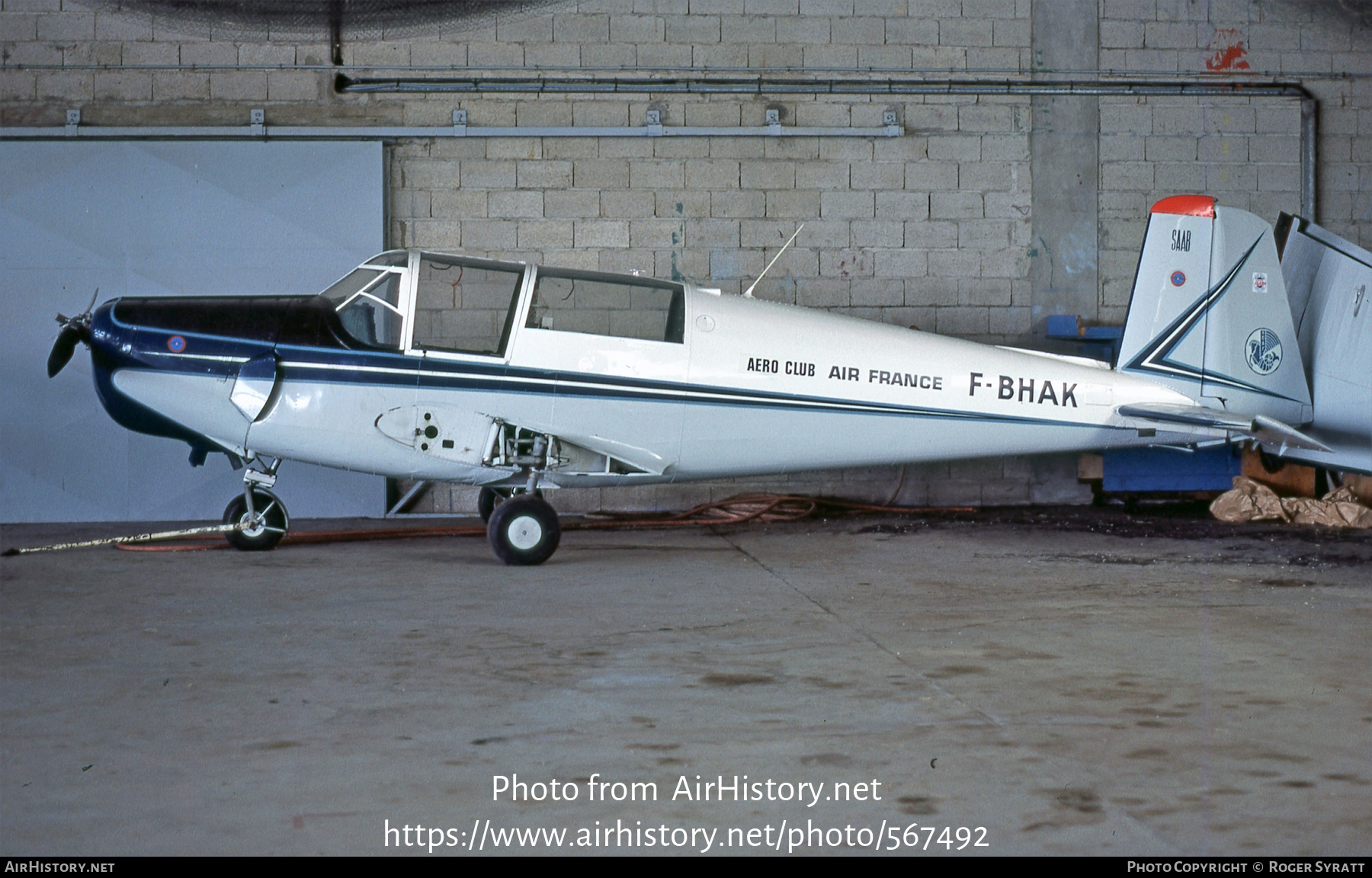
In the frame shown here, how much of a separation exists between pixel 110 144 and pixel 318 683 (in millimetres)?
7836

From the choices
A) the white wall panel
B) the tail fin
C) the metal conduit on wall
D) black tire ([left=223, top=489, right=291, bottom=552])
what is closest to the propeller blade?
black tire ([left=223, top=489, right=291, bottom=552])

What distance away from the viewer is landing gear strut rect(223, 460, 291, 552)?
7.36m

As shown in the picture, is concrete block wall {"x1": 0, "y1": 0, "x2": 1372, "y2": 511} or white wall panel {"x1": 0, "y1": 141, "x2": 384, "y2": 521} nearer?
white wall panel {"x1": 0, "y1": 141, "x2": 384, "y2": 521}

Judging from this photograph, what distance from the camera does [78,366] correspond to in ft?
32.2

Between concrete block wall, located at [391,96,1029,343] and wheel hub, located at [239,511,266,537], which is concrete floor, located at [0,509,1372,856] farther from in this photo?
A: concrete block wall, located at [391,96,1029,343]

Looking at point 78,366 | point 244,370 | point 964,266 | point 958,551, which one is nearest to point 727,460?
point 958,551

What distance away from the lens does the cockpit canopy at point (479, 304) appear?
6867mm

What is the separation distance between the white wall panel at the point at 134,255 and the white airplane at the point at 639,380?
2931 mm

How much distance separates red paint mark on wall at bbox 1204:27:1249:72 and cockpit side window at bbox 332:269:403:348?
7.87 meters

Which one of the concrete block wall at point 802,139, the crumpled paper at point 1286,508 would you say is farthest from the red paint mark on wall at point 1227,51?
the crumpled paper at point 1286,508

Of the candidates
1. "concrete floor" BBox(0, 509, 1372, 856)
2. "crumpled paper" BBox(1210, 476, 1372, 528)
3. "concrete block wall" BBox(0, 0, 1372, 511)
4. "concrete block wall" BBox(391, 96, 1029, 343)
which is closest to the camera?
"concrete floor" BBox(0, 509, 1372, 856)

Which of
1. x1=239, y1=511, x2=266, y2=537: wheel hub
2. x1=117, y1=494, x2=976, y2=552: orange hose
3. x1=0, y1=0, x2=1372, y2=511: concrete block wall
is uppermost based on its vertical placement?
x1=0, y1=0, x2=1372, y2=511: concrete block wall

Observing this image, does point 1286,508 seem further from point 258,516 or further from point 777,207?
point 258,516

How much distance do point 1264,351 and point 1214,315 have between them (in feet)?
1.38
